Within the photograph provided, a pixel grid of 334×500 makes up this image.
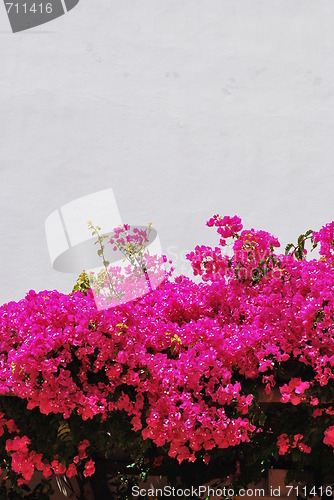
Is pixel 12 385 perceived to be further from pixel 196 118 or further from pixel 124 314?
pixel 196 118

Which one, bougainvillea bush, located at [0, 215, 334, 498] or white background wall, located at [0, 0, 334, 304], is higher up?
white background wall, located at [0, 0, 334, 304]

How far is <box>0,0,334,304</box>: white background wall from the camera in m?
5.43

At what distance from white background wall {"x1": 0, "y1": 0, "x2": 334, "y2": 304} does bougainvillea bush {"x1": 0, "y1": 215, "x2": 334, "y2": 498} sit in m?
3.11

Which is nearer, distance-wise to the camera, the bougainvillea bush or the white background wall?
the bougainvillea bush

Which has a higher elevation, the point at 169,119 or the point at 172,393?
the point at 169,119

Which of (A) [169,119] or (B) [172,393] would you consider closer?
(B) [172,393]

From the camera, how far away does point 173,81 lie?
18.6 feet

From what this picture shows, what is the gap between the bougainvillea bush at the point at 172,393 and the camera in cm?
207

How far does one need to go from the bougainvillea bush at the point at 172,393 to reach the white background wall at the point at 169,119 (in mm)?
3111

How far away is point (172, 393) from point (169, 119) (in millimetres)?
3874

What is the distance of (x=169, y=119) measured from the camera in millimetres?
5602

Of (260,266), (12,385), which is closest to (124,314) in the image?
(12,385)

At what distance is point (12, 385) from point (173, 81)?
161 inches

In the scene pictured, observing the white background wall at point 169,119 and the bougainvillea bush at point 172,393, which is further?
the white background wall at point 169,119
